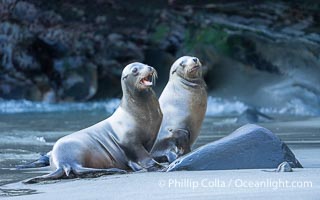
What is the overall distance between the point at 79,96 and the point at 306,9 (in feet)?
16.4

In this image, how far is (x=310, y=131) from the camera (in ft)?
33.6

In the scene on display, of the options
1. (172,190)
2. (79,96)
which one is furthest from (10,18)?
(172,190)

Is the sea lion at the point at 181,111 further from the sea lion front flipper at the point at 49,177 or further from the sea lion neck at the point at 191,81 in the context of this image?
the sea lion front flipper at the point at 49,177

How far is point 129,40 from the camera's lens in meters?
20.7

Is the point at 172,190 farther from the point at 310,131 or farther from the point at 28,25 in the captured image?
the point at 28,25

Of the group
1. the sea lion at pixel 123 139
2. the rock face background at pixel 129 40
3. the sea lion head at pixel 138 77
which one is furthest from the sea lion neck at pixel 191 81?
the rock face background at pixel 129 40

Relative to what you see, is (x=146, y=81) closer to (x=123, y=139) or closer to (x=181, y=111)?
(x=123, y=139)

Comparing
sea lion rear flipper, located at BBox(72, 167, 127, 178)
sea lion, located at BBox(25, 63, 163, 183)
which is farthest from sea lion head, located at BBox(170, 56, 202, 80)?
sea lion rear flipper, located at BBox(72, 167, 127, 178)

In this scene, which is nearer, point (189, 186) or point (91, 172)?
point (189, 186)

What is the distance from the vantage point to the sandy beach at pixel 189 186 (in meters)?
4.39

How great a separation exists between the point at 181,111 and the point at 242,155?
1.76m


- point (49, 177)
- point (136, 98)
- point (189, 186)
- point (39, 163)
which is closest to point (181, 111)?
point (136, 98)

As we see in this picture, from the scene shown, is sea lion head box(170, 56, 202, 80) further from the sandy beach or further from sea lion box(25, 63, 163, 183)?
the sandy beach

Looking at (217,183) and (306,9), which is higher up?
(306,9)
